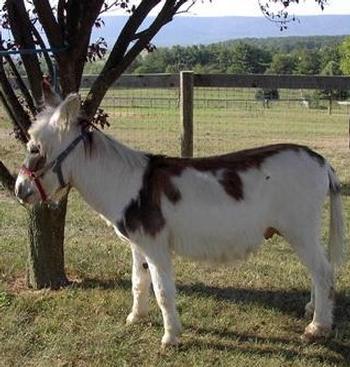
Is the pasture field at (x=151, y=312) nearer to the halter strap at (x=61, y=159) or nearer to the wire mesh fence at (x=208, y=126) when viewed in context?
the halter strap at (x=61, y=159)

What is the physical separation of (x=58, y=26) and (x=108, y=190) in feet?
5.16

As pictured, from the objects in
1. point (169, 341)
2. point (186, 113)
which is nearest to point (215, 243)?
point (169, 341)

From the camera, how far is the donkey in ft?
13.7

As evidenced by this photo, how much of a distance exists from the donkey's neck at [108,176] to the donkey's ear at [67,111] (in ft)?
0.90

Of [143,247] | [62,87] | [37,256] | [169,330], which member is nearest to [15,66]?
[62,87]

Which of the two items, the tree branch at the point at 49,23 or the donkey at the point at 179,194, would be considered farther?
the tree branch at the point at 49,23

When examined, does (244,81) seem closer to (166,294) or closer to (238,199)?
(238,199)

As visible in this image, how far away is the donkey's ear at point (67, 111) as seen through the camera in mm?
3941

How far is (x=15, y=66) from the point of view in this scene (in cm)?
553

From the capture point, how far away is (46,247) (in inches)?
214

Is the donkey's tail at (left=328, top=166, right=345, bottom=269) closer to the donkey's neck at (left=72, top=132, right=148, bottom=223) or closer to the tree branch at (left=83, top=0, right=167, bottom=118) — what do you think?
the donkey's neck at (left=72, top=132, right=148, bottom=223)

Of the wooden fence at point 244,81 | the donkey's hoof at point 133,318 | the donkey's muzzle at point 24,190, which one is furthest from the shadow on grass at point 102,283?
the wooden fence at point 244,81

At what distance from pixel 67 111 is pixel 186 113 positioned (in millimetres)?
5889

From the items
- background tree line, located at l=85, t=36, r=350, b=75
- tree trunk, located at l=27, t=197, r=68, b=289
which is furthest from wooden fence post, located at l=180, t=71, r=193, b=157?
background tree line, located at l=85, t=36, r=350, b=75
